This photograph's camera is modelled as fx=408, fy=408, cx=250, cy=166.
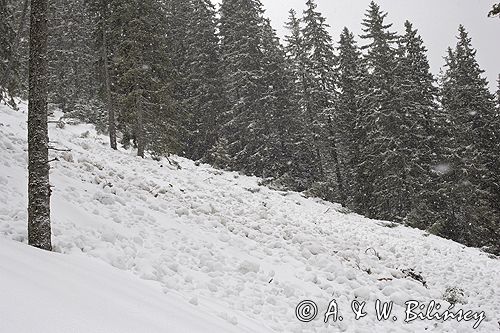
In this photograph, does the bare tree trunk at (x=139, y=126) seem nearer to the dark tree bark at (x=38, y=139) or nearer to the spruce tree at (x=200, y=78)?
the spruce tree at (x=200, y=78)

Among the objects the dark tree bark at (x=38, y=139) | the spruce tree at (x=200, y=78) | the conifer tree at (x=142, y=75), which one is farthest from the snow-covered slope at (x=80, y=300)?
the spruce tree at (x=200, y=78)

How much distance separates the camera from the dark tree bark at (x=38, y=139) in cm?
661

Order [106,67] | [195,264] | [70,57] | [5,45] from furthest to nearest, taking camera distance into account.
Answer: [70,57] < [106,67] < [5,45] < [195,264]

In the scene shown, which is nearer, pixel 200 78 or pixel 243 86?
pixel 243 86

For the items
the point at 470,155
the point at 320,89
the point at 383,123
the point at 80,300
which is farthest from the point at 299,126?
the point at 80,300

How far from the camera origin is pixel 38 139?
21.8 feet

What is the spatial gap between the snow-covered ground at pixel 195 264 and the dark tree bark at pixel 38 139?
23.0 inches

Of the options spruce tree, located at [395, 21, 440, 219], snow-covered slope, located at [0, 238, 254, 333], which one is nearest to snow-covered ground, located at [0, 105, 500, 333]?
snow-covered slope, located at [0, 238, 254, 333]

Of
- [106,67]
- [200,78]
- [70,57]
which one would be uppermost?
[70,57]

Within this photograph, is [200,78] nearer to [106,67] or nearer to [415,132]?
[106,67]

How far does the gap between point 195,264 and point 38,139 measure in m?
4.07

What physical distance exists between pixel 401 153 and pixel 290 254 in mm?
18387

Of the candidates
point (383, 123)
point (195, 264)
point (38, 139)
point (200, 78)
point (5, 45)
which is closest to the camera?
point (38, 139)

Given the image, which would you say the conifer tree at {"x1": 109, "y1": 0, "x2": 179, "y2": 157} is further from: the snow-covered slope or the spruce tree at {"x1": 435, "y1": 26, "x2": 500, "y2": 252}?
the spruce tree at {"x1": 435, "y1": 26, "x2": 500, "y2": 252}
